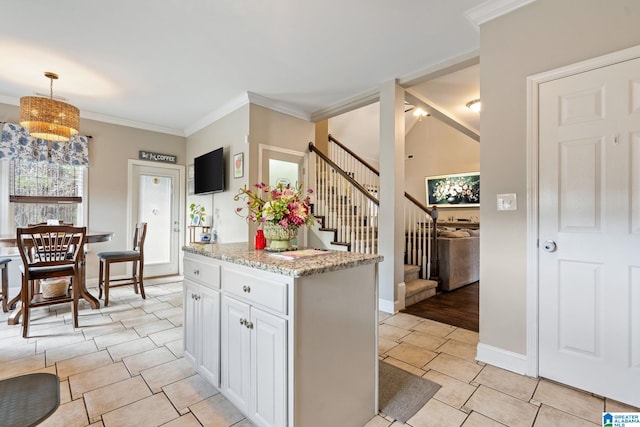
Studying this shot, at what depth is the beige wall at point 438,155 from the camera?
25.2ft

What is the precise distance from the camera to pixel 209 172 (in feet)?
15.6

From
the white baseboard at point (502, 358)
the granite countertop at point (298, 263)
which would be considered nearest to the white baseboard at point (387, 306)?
the white baseboard at point (502, 358)

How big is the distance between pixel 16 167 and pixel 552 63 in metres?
6.24

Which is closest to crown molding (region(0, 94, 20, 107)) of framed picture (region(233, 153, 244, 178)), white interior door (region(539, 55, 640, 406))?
framed picture (region(233, 153, 244, 178))

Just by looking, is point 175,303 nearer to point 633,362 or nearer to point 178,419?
point 178,419

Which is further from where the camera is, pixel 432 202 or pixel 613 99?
pixel 432 202

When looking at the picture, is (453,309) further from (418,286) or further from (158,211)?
(158,211)

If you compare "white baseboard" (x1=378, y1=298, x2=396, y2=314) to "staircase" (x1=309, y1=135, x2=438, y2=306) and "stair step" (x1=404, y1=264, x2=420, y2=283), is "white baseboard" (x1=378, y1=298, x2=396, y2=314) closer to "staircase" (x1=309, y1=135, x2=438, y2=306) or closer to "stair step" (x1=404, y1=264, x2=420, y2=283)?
"staircase" (x1=309, y1=135, x2=438, y2=306)

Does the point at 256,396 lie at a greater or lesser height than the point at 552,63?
lesser

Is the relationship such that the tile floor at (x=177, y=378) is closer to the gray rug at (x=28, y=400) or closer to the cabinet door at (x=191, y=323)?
the cabinet door at (x=191, y=323)

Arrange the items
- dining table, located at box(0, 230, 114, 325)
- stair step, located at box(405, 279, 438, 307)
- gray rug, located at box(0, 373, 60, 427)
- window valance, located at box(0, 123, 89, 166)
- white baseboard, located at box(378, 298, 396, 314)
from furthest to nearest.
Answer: window valance, located at box(0, 123, 89, 166) → stair step, located at box(405, 279, 438, 307) → white baseboard, located at box(378, 298, 396, 314) → dining table, located at box(0, 230, 114, 325) → gray rug, located at box(0, 373, 60, 427)

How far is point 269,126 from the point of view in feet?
14.1

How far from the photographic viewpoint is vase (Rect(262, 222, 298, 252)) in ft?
6.26

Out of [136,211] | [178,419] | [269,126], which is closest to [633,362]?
[178,419]
